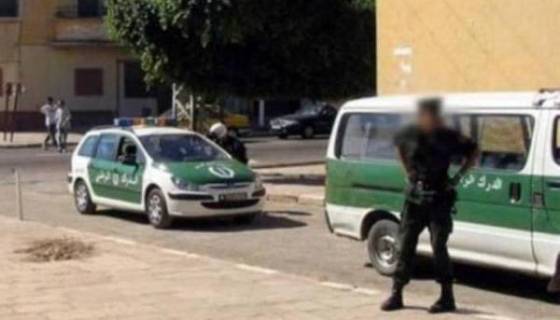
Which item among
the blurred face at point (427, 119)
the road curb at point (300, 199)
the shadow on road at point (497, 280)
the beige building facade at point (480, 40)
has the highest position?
the beige building facade at point (480, 40)

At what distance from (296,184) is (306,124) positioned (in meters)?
23.2

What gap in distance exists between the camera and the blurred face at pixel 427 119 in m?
2.87

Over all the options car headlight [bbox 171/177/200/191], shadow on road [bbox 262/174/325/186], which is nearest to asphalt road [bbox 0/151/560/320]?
car headlight [bbox 171/177/200/191]

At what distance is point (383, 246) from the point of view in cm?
1087

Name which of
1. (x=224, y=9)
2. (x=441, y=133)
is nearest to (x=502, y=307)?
(x=441, y=133)

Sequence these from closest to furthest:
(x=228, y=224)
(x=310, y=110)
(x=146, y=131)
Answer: (x=228, y=224)
(x=146, y=131)
(x=310, y=110)

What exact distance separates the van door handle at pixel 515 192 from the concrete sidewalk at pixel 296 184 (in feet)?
30.2

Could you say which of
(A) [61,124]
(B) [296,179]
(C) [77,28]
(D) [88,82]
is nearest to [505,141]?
(B) [296,179]

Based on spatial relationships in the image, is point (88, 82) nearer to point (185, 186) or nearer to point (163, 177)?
point (163, 177)

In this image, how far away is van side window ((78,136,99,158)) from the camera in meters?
18.6

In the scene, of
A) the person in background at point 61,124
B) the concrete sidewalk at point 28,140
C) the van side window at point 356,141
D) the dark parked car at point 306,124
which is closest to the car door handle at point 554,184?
the van side window at point 356,141

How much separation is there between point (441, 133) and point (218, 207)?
1301cm

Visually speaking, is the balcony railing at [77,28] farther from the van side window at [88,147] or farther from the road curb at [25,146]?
the van side window at [88,147]

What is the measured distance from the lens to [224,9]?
22.1 m
